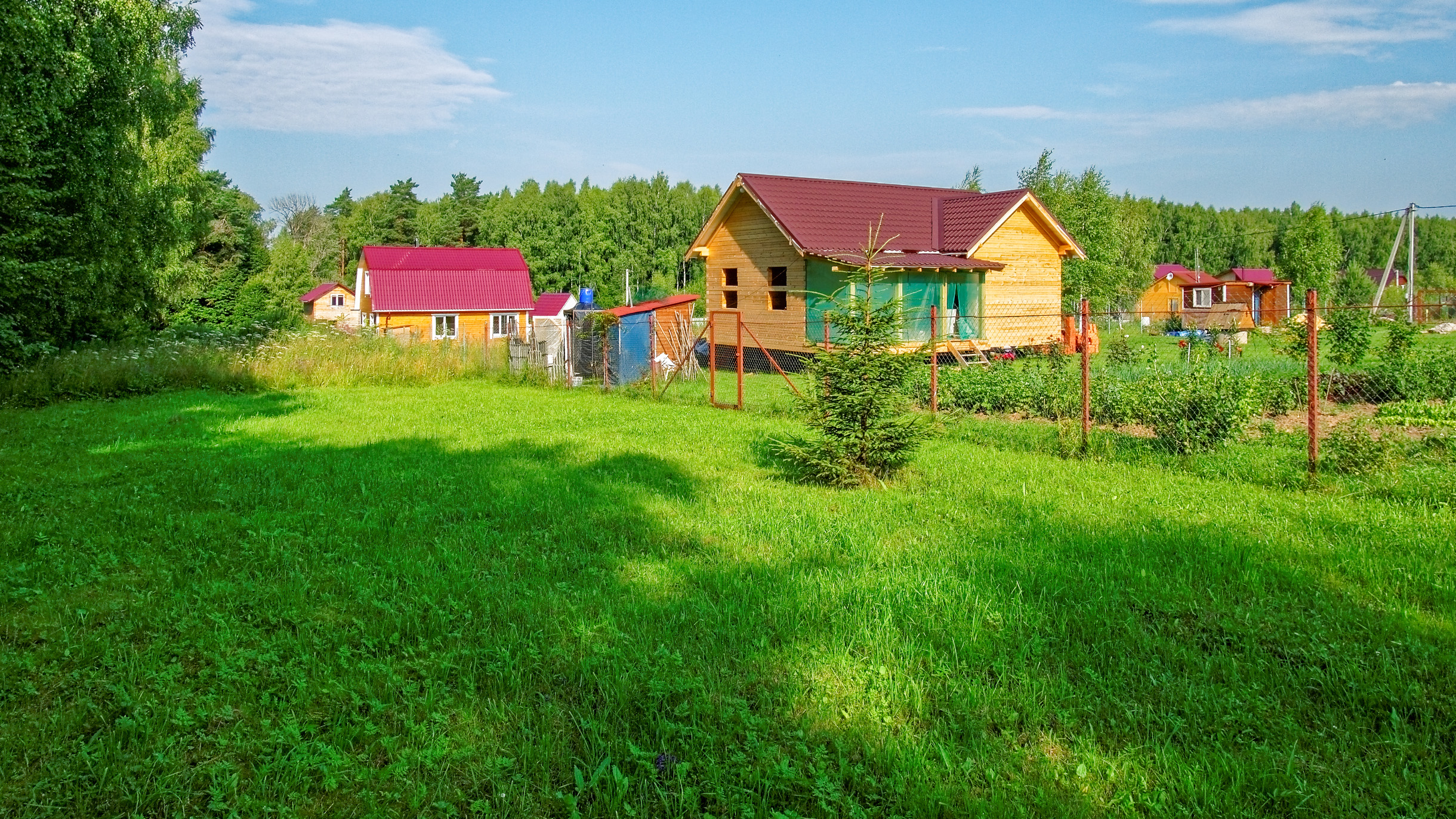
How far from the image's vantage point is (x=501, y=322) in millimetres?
52625

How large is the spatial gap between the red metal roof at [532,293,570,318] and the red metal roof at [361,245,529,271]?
15.6ft

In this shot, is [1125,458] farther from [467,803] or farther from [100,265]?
[100,265]

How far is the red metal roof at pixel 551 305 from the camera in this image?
204 feet

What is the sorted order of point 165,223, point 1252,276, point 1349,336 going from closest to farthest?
point 1349,336 < point 165,223 < point 1252,276

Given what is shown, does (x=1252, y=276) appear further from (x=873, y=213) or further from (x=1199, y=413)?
(x=1199, y=413)

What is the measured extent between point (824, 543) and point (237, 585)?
13.1 feet

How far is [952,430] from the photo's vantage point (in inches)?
510

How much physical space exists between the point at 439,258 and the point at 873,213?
111 ft

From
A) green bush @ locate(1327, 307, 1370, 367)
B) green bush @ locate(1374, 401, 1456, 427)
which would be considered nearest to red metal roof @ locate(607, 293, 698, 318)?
green bush @ locate(1327, 307, 1370, 367)

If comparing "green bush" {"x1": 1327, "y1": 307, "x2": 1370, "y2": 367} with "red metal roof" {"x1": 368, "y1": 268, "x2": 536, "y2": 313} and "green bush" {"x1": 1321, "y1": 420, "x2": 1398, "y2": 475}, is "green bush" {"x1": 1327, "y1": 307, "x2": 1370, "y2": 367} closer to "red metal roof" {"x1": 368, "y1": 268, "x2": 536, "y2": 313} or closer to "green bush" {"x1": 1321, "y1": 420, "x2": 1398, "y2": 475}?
"green bush" {"x1": 1321, "y1": 420, "x2": 1398, "y2": 475}

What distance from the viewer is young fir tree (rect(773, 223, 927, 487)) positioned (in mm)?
9211

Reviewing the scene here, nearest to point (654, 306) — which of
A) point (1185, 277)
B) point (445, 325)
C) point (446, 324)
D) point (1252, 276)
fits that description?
point (445, 325)

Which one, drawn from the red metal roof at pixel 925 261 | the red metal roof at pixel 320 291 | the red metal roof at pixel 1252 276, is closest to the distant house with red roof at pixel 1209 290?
the red metal roof at pixel 1252 276

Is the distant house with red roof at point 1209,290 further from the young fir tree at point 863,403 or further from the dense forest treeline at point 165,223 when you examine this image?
the young fir tree at point 863,403
